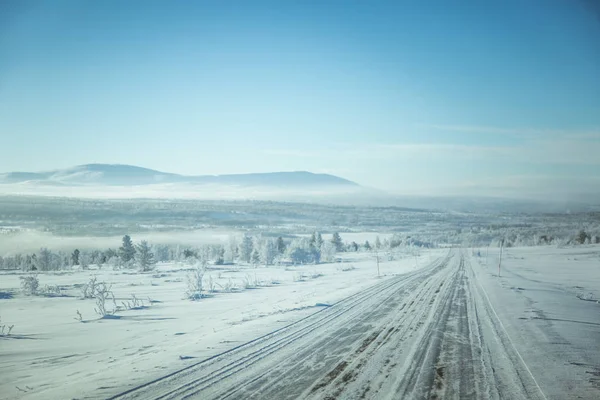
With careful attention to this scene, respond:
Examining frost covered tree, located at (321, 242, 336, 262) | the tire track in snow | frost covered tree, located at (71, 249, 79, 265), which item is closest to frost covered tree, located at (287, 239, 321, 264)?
frost covered tree, located at (321, 242, 336, 262)

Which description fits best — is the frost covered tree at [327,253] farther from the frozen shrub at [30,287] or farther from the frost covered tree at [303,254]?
the frozen shrub at [30,287]

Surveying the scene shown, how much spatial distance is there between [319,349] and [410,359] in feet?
9.40

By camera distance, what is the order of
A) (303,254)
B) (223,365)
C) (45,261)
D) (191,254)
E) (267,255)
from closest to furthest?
(223,365)
(45,261)
(267,255)
(303,254)
(191,254)

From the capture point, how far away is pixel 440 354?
10.5 meters

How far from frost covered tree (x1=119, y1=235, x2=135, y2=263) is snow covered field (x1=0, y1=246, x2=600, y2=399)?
34.7 m

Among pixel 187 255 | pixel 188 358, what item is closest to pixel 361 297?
pixel 188 358

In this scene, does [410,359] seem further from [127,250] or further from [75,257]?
[75,257]

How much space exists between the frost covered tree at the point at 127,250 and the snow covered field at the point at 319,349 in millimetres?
34657

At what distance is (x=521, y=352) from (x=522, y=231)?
328ft

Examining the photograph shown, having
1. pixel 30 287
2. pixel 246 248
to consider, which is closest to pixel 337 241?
pixel 246 248

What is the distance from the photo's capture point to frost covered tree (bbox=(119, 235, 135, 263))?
55250 mm

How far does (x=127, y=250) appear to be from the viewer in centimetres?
5528

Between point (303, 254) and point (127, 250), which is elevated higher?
point (127, 250)

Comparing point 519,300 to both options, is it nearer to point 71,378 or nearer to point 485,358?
point 485,358
